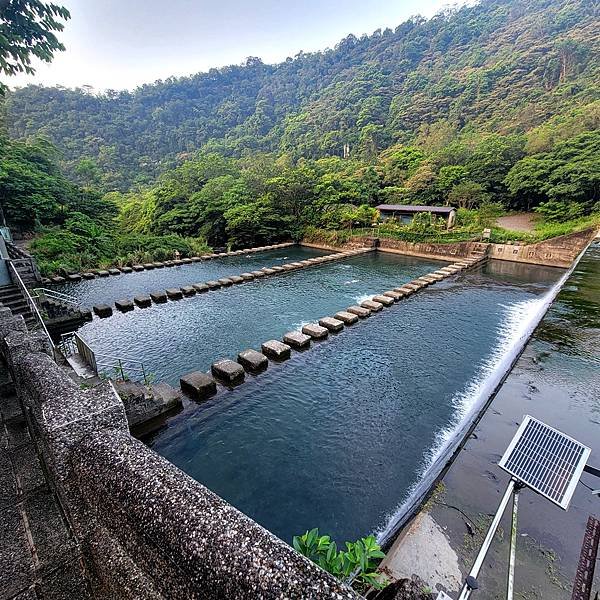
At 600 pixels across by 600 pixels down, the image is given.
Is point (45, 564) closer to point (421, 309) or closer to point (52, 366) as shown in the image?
point (52, 366)

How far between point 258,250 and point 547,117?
38.2 meters

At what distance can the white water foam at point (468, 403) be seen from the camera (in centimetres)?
Result: 367

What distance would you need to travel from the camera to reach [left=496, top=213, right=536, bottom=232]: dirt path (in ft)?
71.6

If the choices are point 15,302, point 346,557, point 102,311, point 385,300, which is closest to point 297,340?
point 385,300

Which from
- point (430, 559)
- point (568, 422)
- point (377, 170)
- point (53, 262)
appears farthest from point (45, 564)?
point (377, 170)

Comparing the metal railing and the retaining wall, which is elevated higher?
the retaining wall

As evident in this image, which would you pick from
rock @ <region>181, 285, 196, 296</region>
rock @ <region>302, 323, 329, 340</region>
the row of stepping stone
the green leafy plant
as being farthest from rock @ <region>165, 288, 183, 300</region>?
the green leafy plant

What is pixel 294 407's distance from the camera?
5.32m

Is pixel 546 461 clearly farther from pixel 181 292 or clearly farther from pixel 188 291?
pixel 188 291

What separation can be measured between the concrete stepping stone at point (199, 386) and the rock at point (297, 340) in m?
2.14

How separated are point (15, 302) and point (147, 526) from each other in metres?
9.23

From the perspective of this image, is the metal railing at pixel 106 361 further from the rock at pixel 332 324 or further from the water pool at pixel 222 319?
the rock at pixel 332 324

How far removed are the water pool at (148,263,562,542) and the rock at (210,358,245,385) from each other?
217 millimetres

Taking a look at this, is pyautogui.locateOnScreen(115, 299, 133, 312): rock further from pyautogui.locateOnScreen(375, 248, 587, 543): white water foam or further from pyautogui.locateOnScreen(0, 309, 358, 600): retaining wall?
pyautogui.locateOnScreen(375, 248, 587, 543): white water foam
